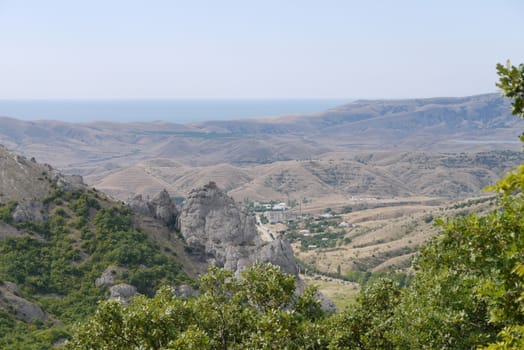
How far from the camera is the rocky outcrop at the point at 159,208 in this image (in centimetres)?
7419

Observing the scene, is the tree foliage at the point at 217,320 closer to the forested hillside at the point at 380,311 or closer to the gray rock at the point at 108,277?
the forested hillside at the point at 380,311

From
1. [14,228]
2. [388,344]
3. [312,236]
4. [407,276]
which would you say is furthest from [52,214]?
[312,236]

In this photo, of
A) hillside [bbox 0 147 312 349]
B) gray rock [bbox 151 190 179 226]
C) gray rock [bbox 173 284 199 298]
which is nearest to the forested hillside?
hillside [bbox 0 147 312 349]

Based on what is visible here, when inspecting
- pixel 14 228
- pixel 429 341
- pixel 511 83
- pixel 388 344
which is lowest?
pixel 14 228

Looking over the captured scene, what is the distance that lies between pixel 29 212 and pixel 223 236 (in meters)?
29.6

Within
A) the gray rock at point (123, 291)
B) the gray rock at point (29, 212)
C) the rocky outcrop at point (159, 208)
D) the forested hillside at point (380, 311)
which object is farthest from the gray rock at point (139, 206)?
the forested hillside at point (380, 311)

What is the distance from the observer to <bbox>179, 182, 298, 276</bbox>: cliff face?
70938 mm

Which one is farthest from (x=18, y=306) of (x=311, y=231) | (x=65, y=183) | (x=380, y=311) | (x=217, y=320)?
(x=311, y=231)

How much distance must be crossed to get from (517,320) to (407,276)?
99.5m

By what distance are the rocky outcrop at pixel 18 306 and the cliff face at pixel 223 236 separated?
27391 mm

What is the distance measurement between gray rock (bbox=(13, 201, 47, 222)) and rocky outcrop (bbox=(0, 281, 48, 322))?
625 inches

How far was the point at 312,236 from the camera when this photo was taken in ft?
562

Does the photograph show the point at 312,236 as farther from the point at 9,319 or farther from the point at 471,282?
the point at 471,282

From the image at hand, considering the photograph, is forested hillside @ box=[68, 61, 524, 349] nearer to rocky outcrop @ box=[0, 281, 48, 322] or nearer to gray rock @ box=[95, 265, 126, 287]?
rocky outcrop @ box=[0, 281, 48, 322]
